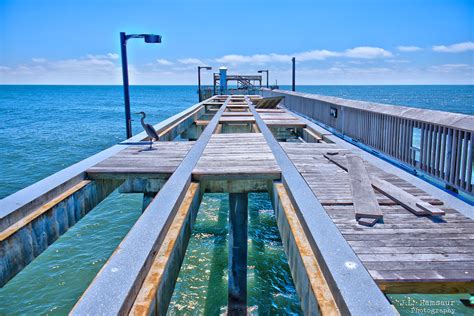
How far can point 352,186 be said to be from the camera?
459cm

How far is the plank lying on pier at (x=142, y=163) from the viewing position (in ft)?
17.9

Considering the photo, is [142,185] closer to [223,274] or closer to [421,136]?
[421,136]

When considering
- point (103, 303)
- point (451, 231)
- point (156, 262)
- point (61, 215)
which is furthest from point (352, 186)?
point (61, 215)

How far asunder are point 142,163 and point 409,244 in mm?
4178

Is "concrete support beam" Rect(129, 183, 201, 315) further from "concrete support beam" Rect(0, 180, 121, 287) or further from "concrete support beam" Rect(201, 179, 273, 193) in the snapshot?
"concrete support beam" Rect(0, 180, 121, 287)

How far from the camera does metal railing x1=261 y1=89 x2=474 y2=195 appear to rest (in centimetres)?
507

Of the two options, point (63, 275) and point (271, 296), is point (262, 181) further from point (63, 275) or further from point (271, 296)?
point (63, 275)

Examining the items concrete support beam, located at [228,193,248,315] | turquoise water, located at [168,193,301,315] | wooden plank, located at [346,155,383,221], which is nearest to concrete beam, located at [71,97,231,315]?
wooden plank, located at [346,155,383,221]

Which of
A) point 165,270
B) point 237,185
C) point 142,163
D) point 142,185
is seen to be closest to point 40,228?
point 142,185

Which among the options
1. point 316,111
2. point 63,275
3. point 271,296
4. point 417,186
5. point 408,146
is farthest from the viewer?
point 316,111

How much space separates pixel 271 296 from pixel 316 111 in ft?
27.2

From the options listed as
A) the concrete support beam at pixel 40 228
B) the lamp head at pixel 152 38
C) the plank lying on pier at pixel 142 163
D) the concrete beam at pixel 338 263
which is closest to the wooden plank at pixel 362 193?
the concrete beam at pixel 338 263

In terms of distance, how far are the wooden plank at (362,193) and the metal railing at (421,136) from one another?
1265mm

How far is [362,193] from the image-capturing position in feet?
14.2
